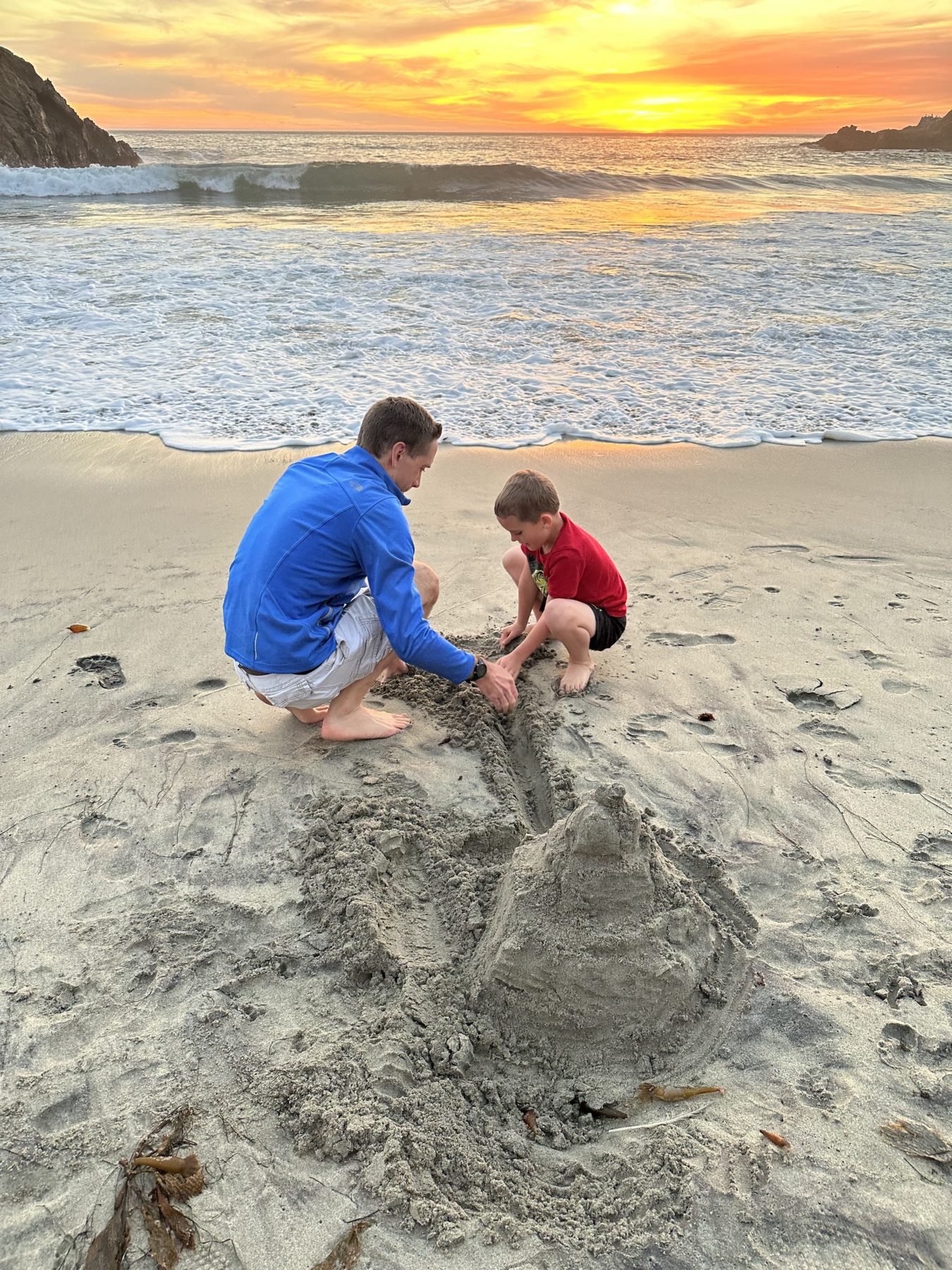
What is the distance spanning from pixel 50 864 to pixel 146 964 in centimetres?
58

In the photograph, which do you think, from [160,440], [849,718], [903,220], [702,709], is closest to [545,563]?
[702,709]

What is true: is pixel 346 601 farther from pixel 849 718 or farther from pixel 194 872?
pixel 849 718

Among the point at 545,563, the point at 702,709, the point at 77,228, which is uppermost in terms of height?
the point at 77,228

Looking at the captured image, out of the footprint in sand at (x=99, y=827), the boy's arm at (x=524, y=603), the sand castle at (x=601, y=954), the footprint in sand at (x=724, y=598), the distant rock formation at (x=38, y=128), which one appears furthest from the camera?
the distant rock formation at (x=38, y=128)

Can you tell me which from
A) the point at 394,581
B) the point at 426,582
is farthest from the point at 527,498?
the point at 394,581

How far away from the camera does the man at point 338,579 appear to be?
2.99m

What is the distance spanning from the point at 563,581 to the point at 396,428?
1002mm

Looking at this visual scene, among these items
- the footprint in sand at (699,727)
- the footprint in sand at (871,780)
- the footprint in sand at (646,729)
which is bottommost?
the footprint in sand at (646,729)

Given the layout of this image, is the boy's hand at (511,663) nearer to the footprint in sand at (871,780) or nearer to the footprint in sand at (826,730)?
the footprint in sand at (826,730)

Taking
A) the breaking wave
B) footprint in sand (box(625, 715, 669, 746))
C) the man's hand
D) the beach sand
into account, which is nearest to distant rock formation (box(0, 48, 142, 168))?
the breaking wave

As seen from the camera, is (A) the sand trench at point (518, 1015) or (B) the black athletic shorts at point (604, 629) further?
(B) the black athletic shorts at point (604, 629)

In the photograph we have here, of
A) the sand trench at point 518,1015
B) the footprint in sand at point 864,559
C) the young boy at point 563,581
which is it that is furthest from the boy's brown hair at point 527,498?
the footprint in sand at point 864,559

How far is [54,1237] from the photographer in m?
1.59

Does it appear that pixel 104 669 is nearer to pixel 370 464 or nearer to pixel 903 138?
pixel 370 464
